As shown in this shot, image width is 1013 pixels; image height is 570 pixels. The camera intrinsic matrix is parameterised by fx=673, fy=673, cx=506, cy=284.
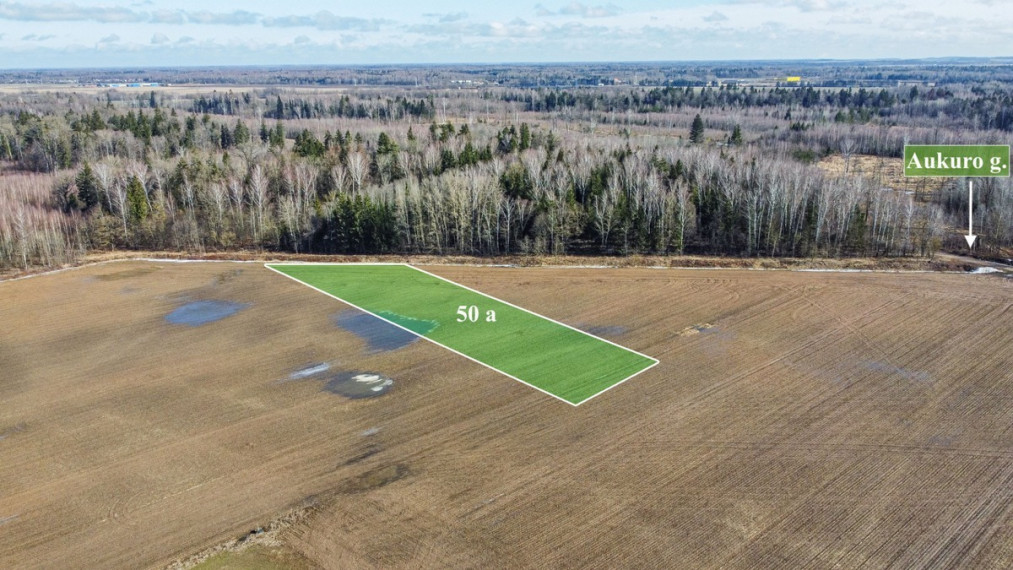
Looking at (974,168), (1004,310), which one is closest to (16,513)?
(1004,310)

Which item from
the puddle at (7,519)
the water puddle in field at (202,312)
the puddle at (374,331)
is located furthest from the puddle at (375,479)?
the water puddle in field at (202,312)

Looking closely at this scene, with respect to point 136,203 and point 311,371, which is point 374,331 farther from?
point 136,203

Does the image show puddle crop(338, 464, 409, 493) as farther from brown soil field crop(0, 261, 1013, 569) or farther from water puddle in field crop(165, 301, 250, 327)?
water puddle in field crop(165, 301, 250, 327)

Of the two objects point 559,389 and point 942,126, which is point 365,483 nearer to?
point 559,389

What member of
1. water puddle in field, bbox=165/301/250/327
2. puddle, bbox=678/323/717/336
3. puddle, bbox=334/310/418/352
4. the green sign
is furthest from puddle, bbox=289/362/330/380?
the green sign

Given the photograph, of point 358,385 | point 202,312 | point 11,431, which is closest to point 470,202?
point 202,312
